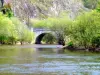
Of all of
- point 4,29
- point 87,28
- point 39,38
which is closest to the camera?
point 87,28

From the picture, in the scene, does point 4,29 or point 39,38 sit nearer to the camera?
point 4,29

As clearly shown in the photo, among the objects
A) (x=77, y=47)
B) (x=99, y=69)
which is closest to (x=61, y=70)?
(x=99, y=69)

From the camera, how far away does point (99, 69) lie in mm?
50750

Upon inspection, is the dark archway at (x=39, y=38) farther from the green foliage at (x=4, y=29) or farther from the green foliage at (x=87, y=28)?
the green foliage at (x=87, y=28)

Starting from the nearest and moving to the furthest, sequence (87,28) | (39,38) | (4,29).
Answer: (87,28), (4,29), (39,38)

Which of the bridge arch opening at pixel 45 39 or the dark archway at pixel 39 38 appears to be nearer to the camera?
the dark archway at pixel 39 38

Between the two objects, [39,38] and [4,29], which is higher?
[4,29]

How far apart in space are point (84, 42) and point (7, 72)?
48142mm

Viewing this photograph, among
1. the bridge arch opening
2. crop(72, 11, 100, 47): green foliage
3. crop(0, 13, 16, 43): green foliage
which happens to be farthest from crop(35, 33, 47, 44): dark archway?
crop(72, 11, 100, 47): green foliage

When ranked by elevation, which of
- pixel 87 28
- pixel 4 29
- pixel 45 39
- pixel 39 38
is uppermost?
pixel 87 28

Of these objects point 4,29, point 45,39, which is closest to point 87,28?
point 4,29

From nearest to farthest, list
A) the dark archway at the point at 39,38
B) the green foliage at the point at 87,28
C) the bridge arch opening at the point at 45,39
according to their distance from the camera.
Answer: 1. the green foliage at the point at 87,28
2. the dark archway at the point at 39,38
3. the bridge arch opening at the point at 45,39

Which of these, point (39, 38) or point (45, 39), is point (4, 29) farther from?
point (45, 39)

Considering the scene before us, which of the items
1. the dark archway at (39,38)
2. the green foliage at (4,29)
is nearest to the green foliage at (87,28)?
the green foliage at (4,29)
